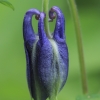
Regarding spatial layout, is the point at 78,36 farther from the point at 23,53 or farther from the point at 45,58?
the point at 23,53

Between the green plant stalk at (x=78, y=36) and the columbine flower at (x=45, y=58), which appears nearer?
the columbine flower at (x=45, y=58)

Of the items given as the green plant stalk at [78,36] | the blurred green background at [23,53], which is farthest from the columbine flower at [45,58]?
the blurred green background at [23,53]

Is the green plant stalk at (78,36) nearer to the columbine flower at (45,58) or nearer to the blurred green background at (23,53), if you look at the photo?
the columbine flower at (45,58)

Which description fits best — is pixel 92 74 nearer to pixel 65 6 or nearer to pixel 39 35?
pixel 65 6

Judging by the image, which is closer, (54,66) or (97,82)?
(54,66)

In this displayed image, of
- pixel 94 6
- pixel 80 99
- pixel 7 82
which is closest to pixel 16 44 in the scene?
pixel 7 82

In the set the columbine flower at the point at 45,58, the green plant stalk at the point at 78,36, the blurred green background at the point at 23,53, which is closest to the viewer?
the columbine flower at the point at 45,58

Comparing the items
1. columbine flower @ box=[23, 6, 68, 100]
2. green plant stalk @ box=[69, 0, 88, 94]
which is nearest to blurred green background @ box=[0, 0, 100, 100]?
green plant stalk @ box=[69, 0, 88, 94]
